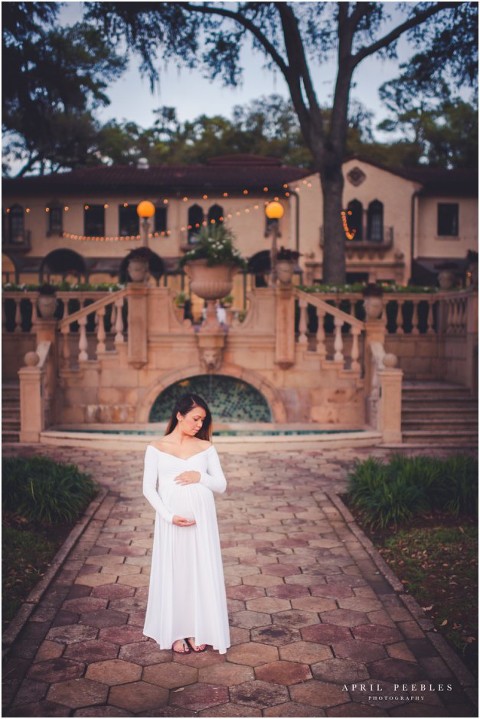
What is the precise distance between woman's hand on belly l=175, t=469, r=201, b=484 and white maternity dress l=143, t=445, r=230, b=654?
0.03 meters

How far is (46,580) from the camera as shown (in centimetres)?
621

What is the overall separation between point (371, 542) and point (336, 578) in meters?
1.06

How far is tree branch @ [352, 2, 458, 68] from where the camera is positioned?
18156mm

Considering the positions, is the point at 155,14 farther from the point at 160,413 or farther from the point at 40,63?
the point at 160,413

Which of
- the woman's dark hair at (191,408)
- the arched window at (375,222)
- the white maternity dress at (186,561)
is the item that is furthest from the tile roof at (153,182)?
the white maternity dress at (186,561)

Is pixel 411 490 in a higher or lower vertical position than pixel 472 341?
lower

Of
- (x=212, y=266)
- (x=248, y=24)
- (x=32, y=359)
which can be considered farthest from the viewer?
(x=248, y=24)

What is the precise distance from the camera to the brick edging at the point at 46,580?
518 centimetres

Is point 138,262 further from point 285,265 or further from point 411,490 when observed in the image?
point 411,490

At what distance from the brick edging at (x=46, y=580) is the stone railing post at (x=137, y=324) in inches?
202

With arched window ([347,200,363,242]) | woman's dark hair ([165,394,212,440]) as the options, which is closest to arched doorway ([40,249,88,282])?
arched window ([347,200,363,242])

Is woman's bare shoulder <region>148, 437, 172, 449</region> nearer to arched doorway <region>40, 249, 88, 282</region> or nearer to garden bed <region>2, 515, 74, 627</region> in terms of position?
garden bed <region>2, 515, 74, 627</region>

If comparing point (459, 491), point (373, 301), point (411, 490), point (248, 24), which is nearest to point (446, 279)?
point (373, 301)

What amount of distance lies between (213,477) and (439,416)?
31.9 ft
